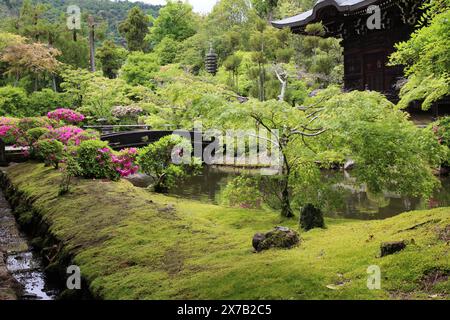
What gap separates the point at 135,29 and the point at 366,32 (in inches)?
1071

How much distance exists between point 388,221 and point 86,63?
33648 mm

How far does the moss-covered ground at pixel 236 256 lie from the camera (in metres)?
4.38

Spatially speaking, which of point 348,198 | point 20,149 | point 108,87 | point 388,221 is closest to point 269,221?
point 388,221

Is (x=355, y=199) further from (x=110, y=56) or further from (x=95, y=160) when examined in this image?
(x=110, y=56)

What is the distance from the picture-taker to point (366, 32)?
2356 cm

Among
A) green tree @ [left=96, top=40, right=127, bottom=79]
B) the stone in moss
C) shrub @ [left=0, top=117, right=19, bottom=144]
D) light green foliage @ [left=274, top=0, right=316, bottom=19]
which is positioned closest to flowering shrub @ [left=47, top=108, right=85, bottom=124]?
shrub @ [left=0, top=117, right=19, bottom=144]

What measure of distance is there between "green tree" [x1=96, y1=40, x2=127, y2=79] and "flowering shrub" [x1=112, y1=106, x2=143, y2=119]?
1224cm

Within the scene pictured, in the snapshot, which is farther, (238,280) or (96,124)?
(96,124)

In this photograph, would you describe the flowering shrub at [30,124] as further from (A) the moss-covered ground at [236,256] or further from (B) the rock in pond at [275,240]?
(B) the rock in pond at [275,240]

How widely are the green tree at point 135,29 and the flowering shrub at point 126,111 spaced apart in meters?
17.6

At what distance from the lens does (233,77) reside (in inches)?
1265

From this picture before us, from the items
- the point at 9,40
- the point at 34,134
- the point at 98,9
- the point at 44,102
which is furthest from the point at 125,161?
the point at 98,9

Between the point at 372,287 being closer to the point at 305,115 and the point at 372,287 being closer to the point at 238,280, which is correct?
the point at 238,280
